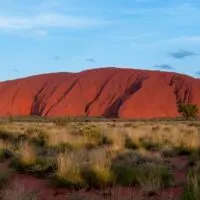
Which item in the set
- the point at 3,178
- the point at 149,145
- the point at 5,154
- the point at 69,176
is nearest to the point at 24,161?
the point at 3,178

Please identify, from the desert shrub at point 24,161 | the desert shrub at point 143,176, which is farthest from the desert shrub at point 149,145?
the desert shrub at point 143,176

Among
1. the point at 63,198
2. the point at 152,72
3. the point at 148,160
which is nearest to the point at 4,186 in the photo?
the point at 63,198

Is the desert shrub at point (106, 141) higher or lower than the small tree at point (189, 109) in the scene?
lower

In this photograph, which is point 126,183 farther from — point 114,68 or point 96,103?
point 114,68

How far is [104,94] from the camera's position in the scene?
4360 inches

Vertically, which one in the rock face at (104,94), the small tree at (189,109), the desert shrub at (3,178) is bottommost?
the desert shrub at (3,178)

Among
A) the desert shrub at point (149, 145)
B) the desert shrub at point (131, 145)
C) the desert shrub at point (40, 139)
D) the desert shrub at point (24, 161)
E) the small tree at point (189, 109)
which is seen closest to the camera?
the desert shrub at point (24, 161)

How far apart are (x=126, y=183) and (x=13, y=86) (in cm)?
11748

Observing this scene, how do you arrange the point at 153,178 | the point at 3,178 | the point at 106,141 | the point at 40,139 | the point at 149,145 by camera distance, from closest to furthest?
the point at 153,178 < the point at 3,178 < the point at 149,145 < the point at 106,141 < the point at 40,139

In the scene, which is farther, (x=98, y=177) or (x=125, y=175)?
(x=125, y=175)

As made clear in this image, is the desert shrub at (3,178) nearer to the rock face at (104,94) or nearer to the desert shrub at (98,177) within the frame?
the desert shrub at (98,177)

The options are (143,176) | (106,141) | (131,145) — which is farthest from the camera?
(106,141)

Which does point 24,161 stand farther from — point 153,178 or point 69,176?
point 153,178

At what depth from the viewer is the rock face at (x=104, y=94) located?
106375 mm
